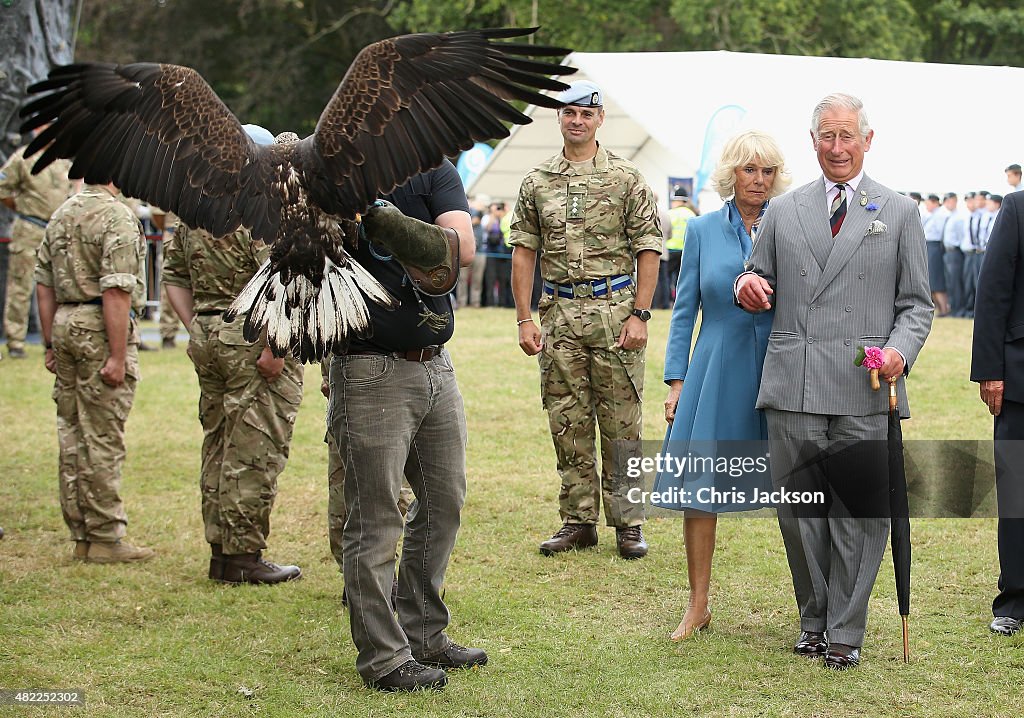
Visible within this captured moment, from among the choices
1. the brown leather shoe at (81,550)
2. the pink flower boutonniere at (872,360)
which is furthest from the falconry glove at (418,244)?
the brown leather shoe at (81,550)

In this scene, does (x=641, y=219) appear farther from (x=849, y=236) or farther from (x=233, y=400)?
(x=233, y=400)

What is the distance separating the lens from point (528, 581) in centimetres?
609

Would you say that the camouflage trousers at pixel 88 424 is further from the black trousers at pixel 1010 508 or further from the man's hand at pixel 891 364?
the black trousers at pixel 1010 508

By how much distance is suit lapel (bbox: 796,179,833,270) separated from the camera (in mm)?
4738

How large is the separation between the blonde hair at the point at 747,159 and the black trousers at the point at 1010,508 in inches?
56.8

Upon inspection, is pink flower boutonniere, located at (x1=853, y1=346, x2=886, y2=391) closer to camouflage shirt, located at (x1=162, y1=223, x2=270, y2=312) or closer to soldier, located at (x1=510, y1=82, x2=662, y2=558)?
soldier, located at (x1=510, y1=82, x2=662, y2=558)

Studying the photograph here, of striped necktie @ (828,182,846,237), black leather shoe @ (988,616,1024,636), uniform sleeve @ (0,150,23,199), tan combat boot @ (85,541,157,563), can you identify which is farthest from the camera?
uniform sleeve @ (0,150,23,199)

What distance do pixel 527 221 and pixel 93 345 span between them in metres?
2.43

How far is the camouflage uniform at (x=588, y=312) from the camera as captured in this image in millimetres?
6453

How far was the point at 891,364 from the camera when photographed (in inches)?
177

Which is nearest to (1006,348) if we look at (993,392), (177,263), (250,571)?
(993,392)

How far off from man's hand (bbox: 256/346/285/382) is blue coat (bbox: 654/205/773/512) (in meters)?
1.93

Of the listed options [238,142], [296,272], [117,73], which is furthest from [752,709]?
[117,73]

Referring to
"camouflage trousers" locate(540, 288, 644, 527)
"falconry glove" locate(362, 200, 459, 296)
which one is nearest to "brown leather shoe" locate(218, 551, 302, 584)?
"camouflage trousers" locate(540, 288, 644, 527)
